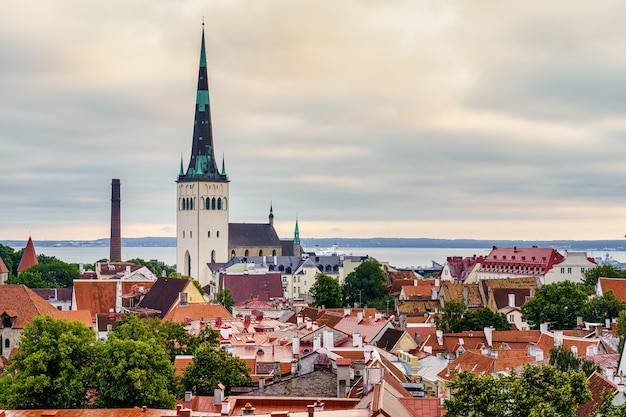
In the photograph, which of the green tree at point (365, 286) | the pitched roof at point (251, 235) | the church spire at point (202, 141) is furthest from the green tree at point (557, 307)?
the pitched roof at point (251, 235)

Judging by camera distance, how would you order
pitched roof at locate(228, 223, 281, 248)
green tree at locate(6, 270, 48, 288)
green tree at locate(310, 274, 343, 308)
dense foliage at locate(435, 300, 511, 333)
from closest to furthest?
dense foliage at locate(435, 300, 511, 333)
green tree at locate(310, 274, 343, 308)
green tree at locate(6, 270, 48, 288)
pitched roof at locate(228, 223, 281, 248)

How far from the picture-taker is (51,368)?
150 feet

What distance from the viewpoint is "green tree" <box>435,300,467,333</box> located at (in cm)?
7706

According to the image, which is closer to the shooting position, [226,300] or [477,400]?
[477,400]

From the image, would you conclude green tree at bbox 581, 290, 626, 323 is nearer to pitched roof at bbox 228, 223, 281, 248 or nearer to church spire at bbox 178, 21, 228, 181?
church spire at bbox 178, 21, 228, 181

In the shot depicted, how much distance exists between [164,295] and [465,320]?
3063 centimetres

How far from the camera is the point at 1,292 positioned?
74.2 meters

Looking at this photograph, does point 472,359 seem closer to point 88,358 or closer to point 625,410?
point 88,358

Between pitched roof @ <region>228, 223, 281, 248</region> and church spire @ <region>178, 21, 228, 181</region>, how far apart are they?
35.2 ft

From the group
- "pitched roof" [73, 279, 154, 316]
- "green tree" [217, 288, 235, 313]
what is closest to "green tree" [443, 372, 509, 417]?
"pitched roof" [73, 279, 154, 316]

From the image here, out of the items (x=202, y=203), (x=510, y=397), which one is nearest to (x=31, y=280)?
(x=202, y=203)

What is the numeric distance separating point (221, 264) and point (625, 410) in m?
138

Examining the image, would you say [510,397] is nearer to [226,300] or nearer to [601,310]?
[601,310]

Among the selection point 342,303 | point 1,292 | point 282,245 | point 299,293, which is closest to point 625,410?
point 1,292
